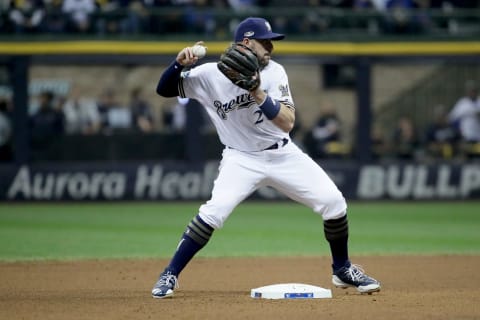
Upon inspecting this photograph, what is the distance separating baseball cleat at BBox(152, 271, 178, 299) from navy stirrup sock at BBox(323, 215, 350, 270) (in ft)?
3.92

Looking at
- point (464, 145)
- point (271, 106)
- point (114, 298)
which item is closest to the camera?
point (271, 106)

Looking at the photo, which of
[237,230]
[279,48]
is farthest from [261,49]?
[279,48]

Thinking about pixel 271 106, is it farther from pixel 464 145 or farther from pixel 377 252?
pixel 464 145

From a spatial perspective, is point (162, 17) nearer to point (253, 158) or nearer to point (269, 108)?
point (253, 158)

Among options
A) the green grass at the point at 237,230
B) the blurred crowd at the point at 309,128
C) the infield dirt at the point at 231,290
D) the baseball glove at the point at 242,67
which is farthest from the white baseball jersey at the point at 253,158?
the blurred crowd at the point at 309,128

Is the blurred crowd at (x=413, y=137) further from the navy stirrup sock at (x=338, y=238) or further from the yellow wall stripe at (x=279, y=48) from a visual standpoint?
the navy stirrup sock at (x=338, y=238)

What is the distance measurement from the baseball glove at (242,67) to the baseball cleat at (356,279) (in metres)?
1.65

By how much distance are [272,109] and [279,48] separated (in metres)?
11.4

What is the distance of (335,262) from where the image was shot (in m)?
7.32

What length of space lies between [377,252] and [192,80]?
4.56 metres

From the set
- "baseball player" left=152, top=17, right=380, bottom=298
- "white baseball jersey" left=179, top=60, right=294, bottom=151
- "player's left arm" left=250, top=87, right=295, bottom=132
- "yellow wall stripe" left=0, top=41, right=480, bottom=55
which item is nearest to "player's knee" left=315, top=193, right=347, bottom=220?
"baseball player" left=152, top=17, right=380, bottom=298

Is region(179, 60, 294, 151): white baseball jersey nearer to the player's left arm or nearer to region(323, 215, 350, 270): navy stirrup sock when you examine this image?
the player's left arm

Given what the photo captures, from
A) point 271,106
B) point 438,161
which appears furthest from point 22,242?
point 438,161

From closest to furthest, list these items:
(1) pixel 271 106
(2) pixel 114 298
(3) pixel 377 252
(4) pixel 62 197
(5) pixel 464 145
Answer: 1. (1) pixel 271 106
2. (2) pixel 114 298
3. (3) pixel 377 252
4. (4) pixel 62 197
5. (5) pixel 464 145
